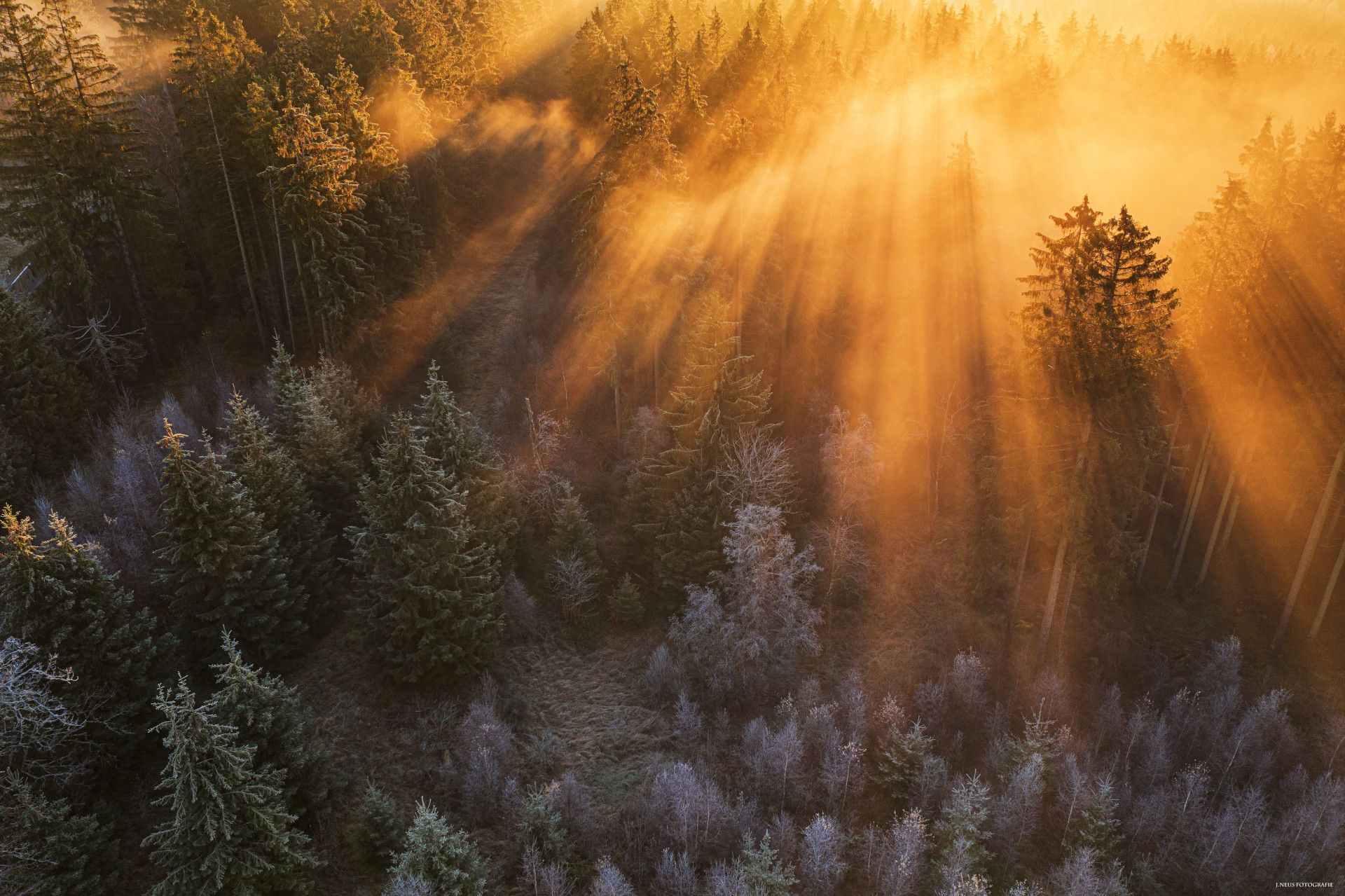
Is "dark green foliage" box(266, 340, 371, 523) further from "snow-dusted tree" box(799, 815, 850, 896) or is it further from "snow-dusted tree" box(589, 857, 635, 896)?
"snow-dusted tree" box(799, 815, 850, 896)

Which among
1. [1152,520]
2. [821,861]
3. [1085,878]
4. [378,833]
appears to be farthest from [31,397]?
[1152,520]

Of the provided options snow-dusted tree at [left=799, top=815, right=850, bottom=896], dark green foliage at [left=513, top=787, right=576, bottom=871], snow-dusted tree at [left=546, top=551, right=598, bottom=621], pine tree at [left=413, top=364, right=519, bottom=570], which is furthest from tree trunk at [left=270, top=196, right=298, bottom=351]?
snow-dusted tree at [left=799, top=815, right=850, bottom=896]

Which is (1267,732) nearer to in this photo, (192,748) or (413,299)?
(192,748)

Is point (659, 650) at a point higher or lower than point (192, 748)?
lower

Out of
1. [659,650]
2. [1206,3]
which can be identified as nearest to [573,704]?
[659,650]

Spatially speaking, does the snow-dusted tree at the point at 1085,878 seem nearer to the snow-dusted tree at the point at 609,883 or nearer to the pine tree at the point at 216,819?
the snow-dusted tree at the point at 609,883

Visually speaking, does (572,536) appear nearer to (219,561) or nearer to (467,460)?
(467,460)
